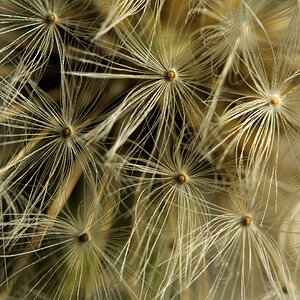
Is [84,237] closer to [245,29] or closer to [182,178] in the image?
[182,178]

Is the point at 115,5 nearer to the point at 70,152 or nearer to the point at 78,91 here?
the point at 78,91

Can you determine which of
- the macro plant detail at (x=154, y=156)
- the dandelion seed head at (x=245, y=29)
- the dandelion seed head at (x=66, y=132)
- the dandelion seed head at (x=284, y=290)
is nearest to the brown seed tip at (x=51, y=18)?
the macro plant detail at (x=154, y=156)

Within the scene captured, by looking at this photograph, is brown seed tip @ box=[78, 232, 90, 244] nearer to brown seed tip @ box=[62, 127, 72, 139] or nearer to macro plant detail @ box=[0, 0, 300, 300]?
macro plant detail @ box=[0, 0, 300, 300]

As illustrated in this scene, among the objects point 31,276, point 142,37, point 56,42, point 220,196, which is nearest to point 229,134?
point 220,196

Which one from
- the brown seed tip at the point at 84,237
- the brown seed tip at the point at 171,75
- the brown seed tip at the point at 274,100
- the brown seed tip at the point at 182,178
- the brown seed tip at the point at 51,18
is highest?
the brown seed tip at the point at 51,18

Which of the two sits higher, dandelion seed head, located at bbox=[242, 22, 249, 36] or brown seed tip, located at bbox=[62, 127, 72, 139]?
dandelion seed head, located at bbox=[242, 22, 249, 36]

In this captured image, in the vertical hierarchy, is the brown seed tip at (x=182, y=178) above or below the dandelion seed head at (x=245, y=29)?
below

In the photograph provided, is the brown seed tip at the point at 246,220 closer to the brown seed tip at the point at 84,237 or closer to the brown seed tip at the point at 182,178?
the brown seed tip at the point at 182,178

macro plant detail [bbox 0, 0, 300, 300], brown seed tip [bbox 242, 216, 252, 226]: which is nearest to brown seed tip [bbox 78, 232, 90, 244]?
macro plant detail [bbox 0, 0, 300, 300]
